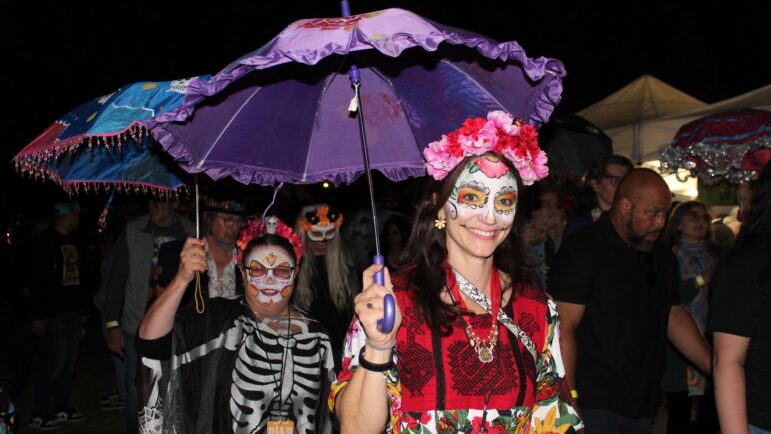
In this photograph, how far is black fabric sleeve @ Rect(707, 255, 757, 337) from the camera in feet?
11.3

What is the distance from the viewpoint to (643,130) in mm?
9742

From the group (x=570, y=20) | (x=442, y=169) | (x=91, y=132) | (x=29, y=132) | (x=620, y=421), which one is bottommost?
(x=620, y=421)

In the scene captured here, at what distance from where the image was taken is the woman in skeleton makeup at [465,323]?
2.80 meters

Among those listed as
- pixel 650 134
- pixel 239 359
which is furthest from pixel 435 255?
pixel 650 134

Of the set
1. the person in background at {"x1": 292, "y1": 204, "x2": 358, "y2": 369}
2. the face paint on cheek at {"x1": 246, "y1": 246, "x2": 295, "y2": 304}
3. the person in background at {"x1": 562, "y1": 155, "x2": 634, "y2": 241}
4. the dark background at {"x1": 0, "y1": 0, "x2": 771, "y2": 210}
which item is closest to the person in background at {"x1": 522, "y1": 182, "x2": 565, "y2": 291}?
the person in background at {"x1": 562, "y1": 155, "x2": 634, "y2": 241}

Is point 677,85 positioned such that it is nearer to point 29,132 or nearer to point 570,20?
point 570,20

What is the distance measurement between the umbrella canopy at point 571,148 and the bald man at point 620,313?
10.1 ft

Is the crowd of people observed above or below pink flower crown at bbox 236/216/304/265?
below

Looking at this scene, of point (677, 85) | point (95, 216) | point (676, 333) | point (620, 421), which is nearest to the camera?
point (620, 421)

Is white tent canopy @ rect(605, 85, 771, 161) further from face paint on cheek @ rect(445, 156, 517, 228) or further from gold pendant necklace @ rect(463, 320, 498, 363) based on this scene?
gold pendant necklace @ rect(463, 320, 498, 363)

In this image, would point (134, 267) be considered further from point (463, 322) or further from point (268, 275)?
point (463, 322)

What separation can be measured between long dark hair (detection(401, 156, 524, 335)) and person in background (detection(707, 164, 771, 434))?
95 centimetres

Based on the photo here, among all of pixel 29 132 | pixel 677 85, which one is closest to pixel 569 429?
pixel 29 132

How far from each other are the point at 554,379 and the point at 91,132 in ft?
7.36
